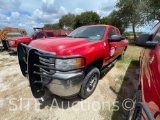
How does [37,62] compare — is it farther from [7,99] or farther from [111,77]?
[111,77]

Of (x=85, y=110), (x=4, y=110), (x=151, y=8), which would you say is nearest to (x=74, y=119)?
(x=85, y=110)

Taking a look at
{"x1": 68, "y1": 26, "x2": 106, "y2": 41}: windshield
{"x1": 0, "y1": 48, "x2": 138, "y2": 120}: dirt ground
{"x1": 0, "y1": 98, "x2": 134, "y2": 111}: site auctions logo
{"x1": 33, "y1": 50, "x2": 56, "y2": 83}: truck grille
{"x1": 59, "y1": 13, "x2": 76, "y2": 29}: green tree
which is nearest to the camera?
{"x1": 33, "y1": 50, "x2": 56, "y2": 83}: truck grille

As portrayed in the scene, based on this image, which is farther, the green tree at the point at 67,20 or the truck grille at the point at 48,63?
the green tree at the point at 67,20

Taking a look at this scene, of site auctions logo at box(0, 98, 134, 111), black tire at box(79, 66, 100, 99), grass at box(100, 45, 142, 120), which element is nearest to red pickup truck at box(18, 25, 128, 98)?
black tire at box(79, 66, 100, 99)

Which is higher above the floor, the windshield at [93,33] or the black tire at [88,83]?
the windshield at [93,33]

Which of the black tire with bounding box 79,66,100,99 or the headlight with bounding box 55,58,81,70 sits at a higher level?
the headlight with bounding box 55,58,81,70

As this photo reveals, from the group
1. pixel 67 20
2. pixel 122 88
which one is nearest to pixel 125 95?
pixel 122 88

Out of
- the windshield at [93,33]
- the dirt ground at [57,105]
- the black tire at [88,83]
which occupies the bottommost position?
the dirt ground at [57,105]

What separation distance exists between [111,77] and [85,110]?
197 cm

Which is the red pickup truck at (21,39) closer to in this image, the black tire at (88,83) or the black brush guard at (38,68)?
the black brush guard at (38,68)

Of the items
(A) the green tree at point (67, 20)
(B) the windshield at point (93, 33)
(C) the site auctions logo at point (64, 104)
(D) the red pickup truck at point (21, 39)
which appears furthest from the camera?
(A) the green tree at point (67, 20)

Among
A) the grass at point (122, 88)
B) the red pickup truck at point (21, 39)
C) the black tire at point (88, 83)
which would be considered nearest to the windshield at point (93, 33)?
the black tire at point (88, 83)

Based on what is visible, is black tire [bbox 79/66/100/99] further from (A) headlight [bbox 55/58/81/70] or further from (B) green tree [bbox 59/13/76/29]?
(B) green tree [bbox 59/13/76/29]

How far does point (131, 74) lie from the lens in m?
4.70
